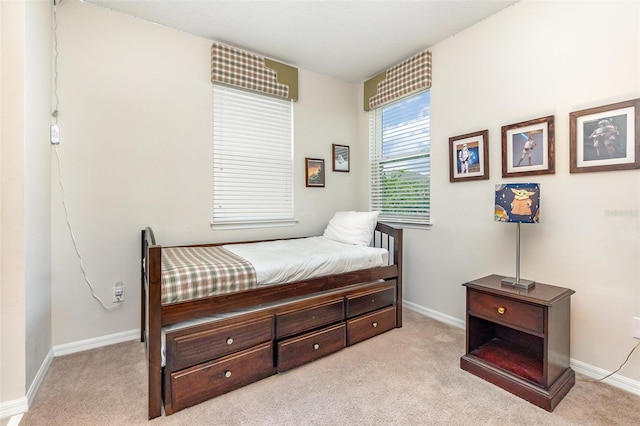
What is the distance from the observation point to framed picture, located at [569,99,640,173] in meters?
1.63

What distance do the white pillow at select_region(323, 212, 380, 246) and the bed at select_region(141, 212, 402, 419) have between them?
26cm

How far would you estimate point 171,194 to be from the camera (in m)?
2.46

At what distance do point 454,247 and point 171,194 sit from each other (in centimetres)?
245

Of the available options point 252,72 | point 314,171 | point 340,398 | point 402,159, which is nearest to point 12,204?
point 340,398

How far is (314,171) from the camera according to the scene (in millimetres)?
3254

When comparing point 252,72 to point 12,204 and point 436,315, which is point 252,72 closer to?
point 12,204

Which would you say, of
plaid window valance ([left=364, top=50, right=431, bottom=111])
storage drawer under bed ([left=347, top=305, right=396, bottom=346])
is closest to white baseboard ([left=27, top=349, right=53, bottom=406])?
storage drawer under bed ([left=347, top=305, right=396, bottom=346])

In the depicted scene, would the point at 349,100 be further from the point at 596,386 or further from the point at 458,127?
the point at 596,386

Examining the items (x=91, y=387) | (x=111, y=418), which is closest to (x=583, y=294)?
(x=111, y=418)

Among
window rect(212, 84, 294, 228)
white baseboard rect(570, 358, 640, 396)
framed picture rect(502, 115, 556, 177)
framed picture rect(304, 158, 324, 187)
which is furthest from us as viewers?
framed picture rect(304, 158, 324, 187)

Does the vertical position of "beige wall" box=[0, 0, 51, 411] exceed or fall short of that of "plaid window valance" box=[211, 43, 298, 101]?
it falls short

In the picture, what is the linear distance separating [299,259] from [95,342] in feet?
5.42

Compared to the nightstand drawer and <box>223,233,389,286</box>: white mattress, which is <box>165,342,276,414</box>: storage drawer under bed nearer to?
<box>223,233,389,286</box>: white mattress

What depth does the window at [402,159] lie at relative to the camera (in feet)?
9.39
